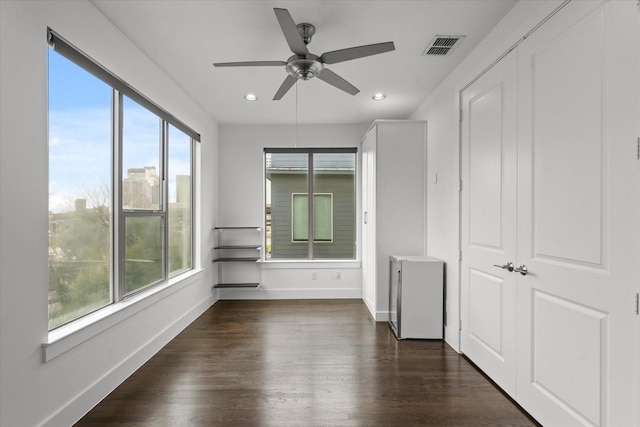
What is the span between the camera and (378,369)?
2836 mm

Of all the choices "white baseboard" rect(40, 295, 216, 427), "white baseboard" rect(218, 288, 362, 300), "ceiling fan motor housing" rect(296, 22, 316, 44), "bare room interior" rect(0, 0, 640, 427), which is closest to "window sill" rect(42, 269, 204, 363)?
"bare room interior" rect(0, 0, 640, 427)

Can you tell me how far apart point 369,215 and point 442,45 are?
7.42ft

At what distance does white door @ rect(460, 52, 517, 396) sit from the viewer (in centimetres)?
240

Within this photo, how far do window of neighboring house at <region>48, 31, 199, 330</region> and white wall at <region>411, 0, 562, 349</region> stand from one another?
2.84m

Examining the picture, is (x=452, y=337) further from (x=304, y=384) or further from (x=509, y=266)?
(x=304, y=384)

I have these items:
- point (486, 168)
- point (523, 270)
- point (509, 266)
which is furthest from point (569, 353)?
point (486, 168)

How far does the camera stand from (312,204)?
5.45 metres

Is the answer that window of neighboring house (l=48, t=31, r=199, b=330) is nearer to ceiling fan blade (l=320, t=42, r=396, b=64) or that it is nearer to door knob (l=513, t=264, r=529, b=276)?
ceiling fan blade (l=320, t=42, r=396, b=64)

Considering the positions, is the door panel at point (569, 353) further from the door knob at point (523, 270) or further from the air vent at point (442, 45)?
the air vent at point (442, 45)

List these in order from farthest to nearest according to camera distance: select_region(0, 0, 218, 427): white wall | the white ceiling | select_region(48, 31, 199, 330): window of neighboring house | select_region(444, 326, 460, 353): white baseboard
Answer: select_region(444, 326, 460, 353): white baseboard, the white ceiling, select_region(48, 31, 199, 330): window of neighboring house, select_region(0, 0, 218, 427): white wall

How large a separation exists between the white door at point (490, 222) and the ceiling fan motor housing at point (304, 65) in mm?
1350

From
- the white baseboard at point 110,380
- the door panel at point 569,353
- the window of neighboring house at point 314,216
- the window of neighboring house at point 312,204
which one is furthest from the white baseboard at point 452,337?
the white baseboard at point 110,380

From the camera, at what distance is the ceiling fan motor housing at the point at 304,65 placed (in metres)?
2.42

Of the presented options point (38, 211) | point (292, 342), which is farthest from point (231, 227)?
point (38, 211)
